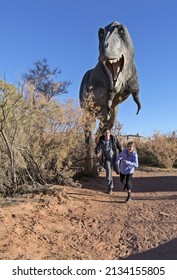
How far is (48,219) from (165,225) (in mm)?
1958

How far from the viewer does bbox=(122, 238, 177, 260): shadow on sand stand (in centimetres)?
466

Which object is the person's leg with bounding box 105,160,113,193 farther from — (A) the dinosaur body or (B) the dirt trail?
(A) the dinosaur body

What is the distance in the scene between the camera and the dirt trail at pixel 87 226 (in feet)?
16.0

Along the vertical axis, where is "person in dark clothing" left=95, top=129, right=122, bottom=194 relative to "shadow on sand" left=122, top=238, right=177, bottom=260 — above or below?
above

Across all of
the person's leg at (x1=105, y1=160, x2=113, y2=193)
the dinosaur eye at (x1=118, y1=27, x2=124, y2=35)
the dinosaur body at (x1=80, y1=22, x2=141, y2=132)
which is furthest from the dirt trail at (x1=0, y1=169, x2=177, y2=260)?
the dinosaur eye at (x1=118, y1=27, x2=124, y2=35)

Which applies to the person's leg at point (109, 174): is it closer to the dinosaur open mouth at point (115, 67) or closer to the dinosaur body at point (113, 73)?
the dinosaur body at point (113, 73)

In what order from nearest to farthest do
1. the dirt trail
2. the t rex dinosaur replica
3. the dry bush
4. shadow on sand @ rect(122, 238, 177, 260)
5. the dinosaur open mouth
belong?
shadow on sand @ rect(122, 238, 177, 260), the dirt trail, the dry bush, the t rex dinosaur replica, the dinosaur open mouth

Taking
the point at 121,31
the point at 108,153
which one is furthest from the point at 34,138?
the point at 121,31

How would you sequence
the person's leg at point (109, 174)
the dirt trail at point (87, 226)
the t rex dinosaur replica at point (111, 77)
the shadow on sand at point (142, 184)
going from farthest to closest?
the shadow on sand at point (142, 184), the t rex dinosaur replica at point (111, 77), the person's leg at point (109, 174), the dirt trail at point (87, 226)

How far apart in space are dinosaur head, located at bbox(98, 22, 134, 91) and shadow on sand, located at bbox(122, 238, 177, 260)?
4.76 m

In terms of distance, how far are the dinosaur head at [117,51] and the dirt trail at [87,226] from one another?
3.01m

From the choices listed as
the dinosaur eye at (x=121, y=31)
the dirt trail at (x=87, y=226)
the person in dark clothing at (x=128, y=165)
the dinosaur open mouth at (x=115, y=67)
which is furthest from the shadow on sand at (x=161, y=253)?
the dinosaur eye at (x=121, y=31)
